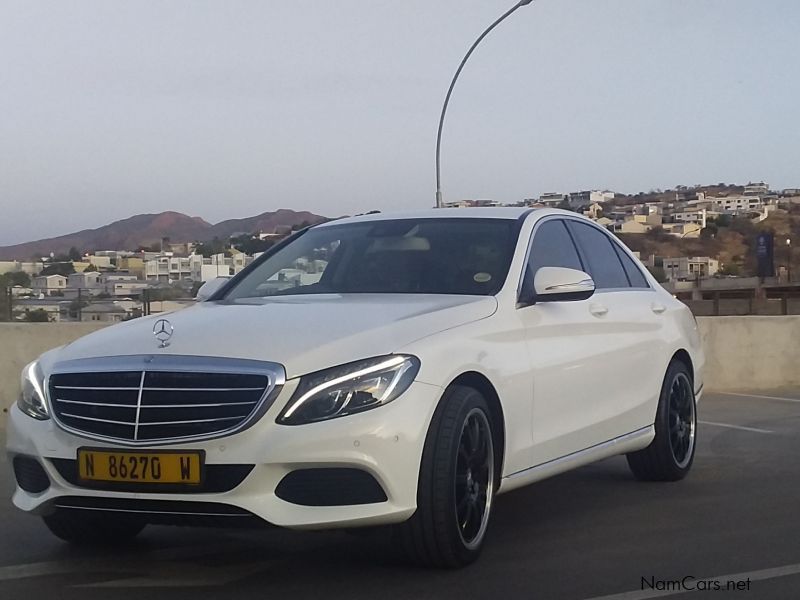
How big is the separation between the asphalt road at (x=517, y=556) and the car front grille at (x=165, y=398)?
0.65 metres

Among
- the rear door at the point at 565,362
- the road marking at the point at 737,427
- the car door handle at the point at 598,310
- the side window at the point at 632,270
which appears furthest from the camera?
the road marking at the point at 737,427

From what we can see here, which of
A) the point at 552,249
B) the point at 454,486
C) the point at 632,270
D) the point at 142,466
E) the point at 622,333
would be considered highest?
the point at 552,249

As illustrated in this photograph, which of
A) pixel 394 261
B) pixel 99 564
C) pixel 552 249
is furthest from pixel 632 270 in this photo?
pixel 99 564

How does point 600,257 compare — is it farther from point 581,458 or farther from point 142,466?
point 142,466

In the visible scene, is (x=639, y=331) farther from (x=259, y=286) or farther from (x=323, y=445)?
(x=323, y=445)

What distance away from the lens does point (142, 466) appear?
4441mm

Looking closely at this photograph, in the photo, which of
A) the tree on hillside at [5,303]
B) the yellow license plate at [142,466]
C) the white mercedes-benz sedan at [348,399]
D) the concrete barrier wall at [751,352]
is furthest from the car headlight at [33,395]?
the concrete barrier wall at [751,352]

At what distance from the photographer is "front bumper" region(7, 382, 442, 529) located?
4320 millimetres

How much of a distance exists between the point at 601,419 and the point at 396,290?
4.22ft

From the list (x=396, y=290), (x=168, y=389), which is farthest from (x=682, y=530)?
(x=168, y=389)

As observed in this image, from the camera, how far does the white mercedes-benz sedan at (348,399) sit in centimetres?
438

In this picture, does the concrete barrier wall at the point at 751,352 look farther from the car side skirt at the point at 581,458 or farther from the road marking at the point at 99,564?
the road marking at the point at 99,564

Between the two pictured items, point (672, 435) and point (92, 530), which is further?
point (672, 435)

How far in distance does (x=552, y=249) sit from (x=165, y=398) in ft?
8.30
